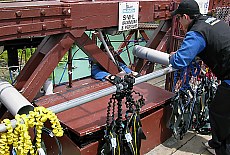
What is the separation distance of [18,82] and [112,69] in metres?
1.21

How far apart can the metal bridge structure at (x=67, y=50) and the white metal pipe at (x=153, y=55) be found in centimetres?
36

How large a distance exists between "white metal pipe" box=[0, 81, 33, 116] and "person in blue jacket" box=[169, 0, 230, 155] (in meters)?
1.52

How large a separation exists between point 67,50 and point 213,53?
143cm

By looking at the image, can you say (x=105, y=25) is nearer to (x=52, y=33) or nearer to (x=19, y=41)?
(x=52, y=33)

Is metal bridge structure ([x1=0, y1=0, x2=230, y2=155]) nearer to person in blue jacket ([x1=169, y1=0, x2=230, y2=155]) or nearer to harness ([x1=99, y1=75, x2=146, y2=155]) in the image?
harness ([x1=99, y1=75, x2=146, y2=155])

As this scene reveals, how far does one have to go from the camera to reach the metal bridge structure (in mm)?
2520

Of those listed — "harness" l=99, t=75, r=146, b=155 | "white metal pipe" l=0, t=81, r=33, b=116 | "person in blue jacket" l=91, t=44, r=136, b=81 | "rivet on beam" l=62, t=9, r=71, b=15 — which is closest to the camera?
"white metal pipe" l=0, t=81, r=33, b=116

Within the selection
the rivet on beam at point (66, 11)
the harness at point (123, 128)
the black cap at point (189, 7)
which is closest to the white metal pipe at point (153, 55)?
the black cap at point (189, 7)

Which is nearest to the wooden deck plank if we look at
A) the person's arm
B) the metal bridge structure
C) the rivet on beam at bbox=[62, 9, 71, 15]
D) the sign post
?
the metal bridge structure

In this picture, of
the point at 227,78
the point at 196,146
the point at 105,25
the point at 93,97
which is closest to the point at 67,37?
the point at 105,25

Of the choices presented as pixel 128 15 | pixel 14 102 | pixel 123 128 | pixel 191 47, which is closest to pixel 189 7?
pixel 191 47

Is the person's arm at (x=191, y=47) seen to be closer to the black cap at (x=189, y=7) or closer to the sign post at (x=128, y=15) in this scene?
the black cap at (x=189, y=7)

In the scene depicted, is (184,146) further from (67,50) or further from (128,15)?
(67,50)

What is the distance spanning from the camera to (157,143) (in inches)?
141
